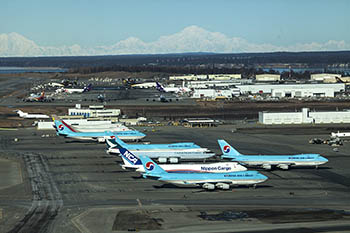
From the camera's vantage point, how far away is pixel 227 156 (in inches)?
3866

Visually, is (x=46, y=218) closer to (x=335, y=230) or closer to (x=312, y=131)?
(x=335, y=230)

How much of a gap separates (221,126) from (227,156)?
61472mm

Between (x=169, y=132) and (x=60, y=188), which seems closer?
(x=60, y=188)

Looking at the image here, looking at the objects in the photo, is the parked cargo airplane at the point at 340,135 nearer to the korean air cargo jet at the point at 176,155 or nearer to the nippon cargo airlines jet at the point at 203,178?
the korean air cargo jet at the point at 176,155

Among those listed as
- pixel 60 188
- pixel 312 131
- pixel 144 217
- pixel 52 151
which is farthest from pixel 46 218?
pixel 312 131

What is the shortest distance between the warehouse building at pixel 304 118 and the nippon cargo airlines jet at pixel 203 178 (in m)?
84.2

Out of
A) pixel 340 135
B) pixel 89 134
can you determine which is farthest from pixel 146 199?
pixel 340 135

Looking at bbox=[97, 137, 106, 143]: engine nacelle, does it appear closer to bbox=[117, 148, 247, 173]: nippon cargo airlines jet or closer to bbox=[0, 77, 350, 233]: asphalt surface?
bbox=[0, 77, 350, 233]: asphalt surface

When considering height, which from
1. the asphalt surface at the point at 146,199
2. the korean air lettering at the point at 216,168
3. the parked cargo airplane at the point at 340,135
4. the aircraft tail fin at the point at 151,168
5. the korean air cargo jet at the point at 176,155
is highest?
the aircraft tail fin at the point at 151,168

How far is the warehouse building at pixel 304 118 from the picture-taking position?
163500 mm

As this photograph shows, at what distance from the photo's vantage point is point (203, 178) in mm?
79312

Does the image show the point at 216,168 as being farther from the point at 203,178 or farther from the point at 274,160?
the point at 274,160

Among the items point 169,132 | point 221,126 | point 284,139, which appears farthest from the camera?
point 221,126

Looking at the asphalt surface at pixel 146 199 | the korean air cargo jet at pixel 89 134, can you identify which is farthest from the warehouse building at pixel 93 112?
the asphalt surface at pixel 146 199
